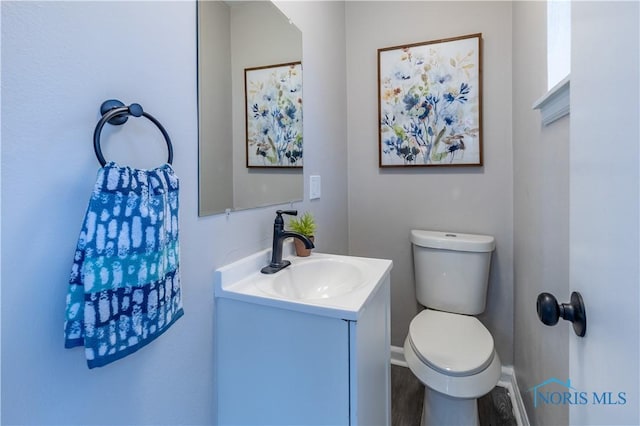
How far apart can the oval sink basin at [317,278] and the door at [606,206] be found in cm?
62

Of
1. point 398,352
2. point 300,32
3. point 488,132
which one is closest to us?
point 300,32

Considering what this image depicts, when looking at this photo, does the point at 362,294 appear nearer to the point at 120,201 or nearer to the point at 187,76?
the point at 120,201

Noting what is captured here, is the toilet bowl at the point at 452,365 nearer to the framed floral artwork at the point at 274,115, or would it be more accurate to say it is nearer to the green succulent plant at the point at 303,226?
the green succulent plant at the point at 303,226

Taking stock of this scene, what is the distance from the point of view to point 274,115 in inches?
49.0

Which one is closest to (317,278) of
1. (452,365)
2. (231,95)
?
(452,365)

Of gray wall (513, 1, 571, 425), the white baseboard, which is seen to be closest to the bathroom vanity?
gray wall (513, 1, 571, 425)

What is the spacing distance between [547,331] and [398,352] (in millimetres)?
1025

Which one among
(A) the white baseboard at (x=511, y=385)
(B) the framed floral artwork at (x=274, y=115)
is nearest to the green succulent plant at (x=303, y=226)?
(B) the framed floral artwork at (x=274, y=115)

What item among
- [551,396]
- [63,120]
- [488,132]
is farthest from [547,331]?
[63,120]

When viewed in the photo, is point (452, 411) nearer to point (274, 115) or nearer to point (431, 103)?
point (274, 115)

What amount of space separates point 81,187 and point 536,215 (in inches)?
57.8

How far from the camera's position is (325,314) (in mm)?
785

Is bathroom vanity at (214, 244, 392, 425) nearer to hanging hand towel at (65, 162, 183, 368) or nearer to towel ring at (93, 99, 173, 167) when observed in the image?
hanging hand towel at (65, 162, 183, 368)

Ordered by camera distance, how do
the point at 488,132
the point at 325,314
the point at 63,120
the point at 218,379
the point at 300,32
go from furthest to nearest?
the point at 488,132 < the point at 300,32 < the point at 218,379 < the point at 325,314 < the point at 63,120
